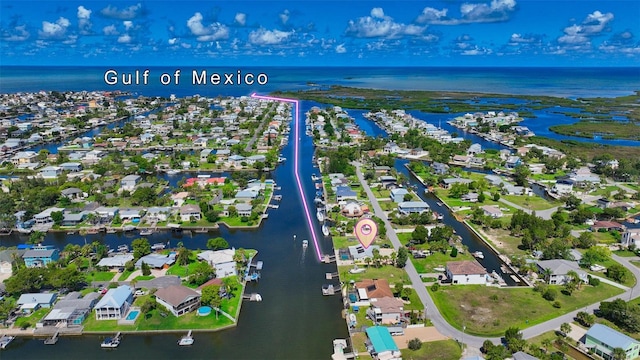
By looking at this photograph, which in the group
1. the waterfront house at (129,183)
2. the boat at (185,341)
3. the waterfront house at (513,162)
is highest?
the waterfront house at (513,162)

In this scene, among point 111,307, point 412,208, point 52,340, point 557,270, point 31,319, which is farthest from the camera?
point 412,208

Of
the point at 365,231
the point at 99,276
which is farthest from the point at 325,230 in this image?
the point at 99,276

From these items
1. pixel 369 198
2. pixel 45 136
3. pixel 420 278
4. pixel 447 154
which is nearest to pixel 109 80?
pixel 420 278

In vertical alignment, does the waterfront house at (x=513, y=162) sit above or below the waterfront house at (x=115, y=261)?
above

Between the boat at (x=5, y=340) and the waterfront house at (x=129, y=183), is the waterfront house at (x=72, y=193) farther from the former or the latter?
the boat at (x=5, y=340)

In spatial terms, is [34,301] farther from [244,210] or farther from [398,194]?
[398,194]

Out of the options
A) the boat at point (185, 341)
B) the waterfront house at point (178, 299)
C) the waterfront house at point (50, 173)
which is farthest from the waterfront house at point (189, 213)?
the waterfront house at point (50, 173)
